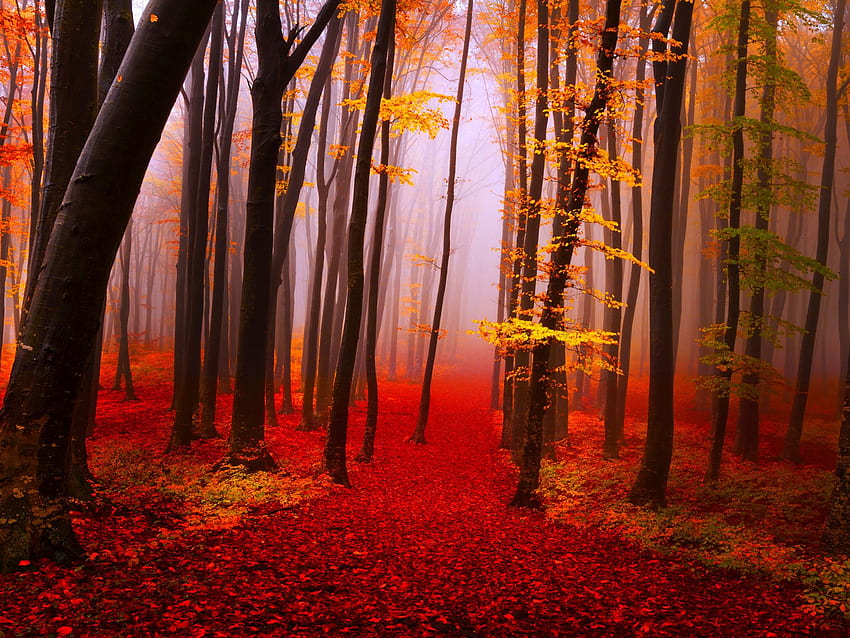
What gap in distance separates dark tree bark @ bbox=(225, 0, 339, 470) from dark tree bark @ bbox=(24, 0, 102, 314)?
12.7 feet

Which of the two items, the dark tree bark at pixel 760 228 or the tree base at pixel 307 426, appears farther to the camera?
the tree base at pixel 307 426

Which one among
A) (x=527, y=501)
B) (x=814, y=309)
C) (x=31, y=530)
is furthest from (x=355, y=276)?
(x=814, y=309)

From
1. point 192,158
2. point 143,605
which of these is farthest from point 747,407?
point 192,158

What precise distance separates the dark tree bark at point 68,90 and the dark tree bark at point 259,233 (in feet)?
12.7

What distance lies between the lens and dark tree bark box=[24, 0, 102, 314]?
5.09 metres

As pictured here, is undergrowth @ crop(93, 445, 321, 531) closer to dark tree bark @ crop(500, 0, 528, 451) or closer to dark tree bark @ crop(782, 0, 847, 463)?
dark tree bark @ crop(500, 0, 528, 451)

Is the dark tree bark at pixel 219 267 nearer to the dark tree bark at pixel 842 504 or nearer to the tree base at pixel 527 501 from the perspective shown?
the tree base at pixel 527 501

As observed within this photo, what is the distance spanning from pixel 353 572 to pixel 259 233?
623 cm

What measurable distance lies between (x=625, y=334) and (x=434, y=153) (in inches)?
1163

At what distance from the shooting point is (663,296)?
9.66 m

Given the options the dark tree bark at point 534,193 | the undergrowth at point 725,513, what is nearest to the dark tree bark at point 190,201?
the dark tree bark at point 534,193

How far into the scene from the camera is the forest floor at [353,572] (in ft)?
13.0

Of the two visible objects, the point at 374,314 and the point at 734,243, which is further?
the point at 374,314

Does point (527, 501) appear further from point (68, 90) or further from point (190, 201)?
point (190, 201)
